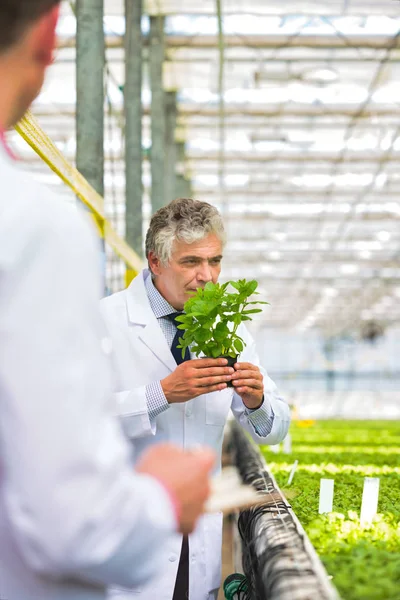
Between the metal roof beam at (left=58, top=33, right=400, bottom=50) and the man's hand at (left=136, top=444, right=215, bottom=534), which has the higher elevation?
the metal roof beam at (left=58, top=33, right=400, bottom=50)

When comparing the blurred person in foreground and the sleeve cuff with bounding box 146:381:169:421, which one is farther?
the sleeve cuff with bounding box 146:381:169:421

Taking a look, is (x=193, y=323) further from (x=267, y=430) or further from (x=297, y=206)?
(x=297, y=206)

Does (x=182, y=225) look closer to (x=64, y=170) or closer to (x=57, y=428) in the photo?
(x=64, y=170)

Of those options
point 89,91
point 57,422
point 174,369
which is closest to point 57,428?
point 57,422

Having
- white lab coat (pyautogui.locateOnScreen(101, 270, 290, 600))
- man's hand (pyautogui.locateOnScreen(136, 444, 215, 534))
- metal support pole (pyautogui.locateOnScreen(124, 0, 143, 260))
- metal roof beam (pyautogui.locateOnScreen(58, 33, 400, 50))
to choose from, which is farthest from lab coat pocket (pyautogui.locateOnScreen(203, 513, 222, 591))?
metal roof beam (pyautogui.locateOnScreen(58, 33, 400, 50))

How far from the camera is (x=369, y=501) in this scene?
269 cm

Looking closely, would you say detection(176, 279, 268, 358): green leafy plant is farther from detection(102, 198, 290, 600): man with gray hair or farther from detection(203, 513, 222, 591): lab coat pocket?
detection(203, 513, 222, 591): lab coat pocket

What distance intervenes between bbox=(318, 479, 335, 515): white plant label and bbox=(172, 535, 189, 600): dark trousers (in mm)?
613

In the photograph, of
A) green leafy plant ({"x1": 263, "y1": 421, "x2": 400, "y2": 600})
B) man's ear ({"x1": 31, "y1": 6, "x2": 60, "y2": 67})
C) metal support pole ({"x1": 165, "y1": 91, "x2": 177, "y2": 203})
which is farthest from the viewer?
metal support pole ({"x1": 165, "y1": 91, "x2": 177, "y2": 203})

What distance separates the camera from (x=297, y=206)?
22.1m

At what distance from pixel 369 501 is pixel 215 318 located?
2.70 feet

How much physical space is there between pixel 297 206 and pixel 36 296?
21.6m

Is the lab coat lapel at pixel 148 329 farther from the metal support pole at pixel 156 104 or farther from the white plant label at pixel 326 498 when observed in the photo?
the metal support pole at pixel 156 104

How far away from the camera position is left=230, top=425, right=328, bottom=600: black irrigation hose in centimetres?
169
